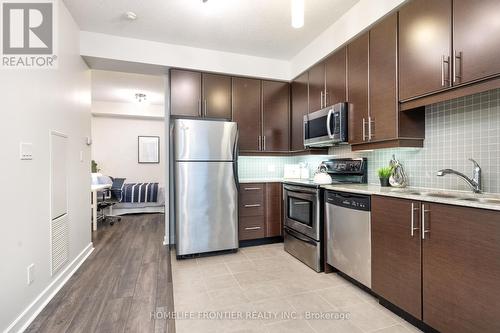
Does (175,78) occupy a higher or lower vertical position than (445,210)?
higher

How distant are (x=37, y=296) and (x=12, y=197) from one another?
840 mm

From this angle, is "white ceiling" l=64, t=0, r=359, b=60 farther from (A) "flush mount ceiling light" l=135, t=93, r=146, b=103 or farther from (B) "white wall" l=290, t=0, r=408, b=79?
(A) "flush mount ceiling light" l=135, t=93, r=146, b=103

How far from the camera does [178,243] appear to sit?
9.84ft

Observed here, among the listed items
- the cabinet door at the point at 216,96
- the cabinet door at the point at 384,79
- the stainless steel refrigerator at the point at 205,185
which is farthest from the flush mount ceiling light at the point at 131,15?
the cabinet door at the point at 384,79

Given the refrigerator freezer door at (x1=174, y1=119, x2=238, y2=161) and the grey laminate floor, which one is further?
the refrigerator freezer door at (x1=174, y1=119, x2=238, y2=161)

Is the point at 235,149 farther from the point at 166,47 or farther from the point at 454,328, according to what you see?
the point at 454,328

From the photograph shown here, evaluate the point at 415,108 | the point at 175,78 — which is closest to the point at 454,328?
the point at 415,108

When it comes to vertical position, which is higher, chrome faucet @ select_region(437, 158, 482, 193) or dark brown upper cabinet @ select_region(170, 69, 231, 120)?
dark brown upper cabinet @ select_region(170, 69, 231, 120)

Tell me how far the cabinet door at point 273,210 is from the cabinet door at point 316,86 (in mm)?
1190

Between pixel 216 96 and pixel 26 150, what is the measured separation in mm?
2220

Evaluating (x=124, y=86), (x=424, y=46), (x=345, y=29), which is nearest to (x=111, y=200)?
(x=124, y=86)

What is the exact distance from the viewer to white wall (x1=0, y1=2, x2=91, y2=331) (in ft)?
5.25

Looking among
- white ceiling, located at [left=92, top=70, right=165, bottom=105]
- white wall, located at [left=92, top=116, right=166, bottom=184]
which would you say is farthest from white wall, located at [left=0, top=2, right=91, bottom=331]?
white wall, located at [left=92, top=116, right=166, bottom=184]

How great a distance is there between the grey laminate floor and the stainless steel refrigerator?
48 cm
